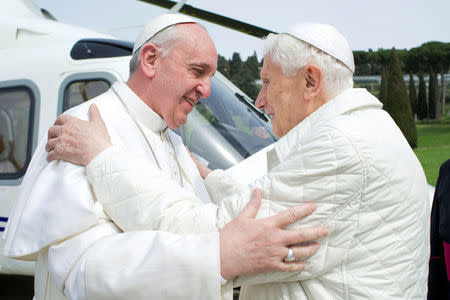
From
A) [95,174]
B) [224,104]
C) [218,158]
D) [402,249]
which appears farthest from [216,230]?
[224,104]

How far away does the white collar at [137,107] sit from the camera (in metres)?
2.13

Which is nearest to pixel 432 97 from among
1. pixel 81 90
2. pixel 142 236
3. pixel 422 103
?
pixel 422 103

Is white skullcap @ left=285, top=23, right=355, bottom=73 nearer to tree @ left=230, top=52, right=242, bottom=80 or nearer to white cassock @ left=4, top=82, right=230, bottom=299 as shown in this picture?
white cassock @ left=4, top=82, right=230, bottom=299

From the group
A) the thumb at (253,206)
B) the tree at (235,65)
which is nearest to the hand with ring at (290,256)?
the thumb at (253,206)

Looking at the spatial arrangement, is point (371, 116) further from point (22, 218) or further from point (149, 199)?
point (22, 218)

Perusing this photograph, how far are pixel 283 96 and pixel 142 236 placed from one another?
Answer: 2.40 ft

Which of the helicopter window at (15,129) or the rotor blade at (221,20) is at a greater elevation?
the rotor blade at (221,20)

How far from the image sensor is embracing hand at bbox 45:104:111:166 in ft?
5.38

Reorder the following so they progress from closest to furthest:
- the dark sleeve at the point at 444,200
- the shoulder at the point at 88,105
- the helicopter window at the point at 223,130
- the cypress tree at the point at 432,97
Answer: the shoulder at the point at 88,105, the dark sleeve at the point at 444,200, the helicopter window at the point at 223,130, the cypress tree at the point at 432,97

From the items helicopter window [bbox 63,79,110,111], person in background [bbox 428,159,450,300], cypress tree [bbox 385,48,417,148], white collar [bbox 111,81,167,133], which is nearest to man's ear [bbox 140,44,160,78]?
white collar [bbox 111,81,167,133]

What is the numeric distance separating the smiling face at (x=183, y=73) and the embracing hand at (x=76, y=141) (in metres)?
0.44

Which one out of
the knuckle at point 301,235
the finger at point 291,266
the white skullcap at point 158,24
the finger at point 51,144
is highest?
the white skullcap at point 158,24

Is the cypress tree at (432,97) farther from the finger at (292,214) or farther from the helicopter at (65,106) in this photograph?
the finger at (292,214)

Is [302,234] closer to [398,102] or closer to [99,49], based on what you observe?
[99,49]
